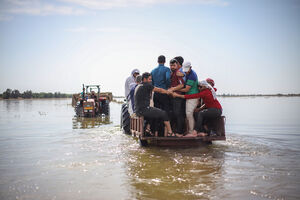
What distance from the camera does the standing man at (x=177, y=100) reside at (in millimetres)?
6809

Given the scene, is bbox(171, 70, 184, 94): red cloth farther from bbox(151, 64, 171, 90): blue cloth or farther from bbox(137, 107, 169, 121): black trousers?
bbox(137, 107, 169, 121): black trousers

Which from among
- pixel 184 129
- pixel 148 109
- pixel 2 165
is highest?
pixel 148 109

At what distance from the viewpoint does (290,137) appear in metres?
8.71

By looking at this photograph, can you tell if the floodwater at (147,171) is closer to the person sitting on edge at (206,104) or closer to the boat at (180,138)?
the boat at (180,138)

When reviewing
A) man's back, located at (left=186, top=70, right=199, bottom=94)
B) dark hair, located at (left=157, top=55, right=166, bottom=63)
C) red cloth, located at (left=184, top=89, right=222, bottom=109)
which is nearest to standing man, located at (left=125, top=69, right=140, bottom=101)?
dark hair, located at (left=157, top=55, right=166, bottom=63)

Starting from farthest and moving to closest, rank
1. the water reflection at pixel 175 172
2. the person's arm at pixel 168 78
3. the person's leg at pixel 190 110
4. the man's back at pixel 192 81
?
the person's arm at pixel 168 78 → the person's leg at pixel 190 110 → the man's back at pixel 192 81 → the water reflection at pixel 175 172

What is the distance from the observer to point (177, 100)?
22.7 feet

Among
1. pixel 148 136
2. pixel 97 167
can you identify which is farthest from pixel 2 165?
pixel 148 136

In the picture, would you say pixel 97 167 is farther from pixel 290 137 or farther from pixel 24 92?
pixel 24 92

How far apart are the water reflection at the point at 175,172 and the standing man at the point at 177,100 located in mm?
726

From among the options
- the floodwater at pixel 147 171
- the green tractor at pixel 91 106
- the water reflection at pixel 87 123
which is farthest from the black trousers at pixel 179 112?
the green tractor at pixel 91 106

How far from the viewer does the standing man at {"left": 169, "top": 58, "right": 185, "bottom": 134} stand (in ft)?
22.3

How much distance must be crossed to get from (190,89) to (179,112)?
0.66 meters

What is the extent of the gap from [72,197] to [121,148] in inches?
134
